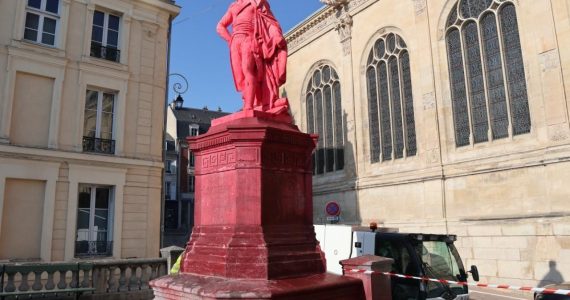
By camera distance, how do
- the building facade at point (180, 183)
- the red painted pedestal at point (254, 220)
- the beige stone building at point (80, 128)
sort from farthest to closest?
the building facade at point (180, 183) < the beige stone building at point (80, 128) < the red painted pedestal at point (254, 220)

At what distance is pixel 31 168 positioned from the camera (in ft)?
37.2

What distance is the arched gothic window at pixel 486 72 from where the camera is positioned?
14.0 metres

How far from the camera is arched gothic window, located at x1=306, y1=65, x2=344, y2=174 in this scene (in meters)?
21.8

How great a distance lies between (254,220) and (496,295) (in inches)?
429

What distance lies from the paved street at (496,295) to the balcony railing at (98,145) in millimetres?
11074

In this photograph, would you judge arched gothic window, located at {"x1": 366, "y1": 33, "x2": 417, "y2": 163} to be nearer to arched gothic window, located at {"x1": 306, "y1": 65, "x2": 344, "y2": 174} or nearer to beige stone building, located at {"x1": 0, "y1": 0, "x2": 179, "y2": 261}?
arched gothic window, located at {"x1": 306, "y1": 65, "x2": 344, "y2": 174}

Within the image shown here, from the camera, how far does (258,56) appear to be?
5.12m

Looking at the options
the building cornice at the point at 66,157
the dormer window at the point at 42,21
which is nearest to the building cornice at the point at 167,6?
the dormer window at the point at 42,21

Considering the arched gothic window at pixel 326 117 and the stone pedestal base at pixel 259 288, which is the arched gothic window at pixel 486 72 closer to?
the arched gothic window at pixel 326 117

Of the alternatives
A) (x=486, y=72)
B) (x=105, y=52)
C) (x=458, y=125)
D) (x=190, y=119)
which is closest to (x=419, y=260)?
(x=458, y=125)

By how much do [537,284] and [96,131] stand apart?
44.8ft

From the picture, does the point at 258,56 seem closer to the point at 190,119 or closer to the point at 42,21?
the point at 42,21

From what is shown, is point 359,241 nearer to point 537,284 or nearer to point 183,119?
point 537,284

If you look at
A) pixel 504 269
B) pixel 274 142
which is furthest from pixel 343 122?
pixel 274 142
